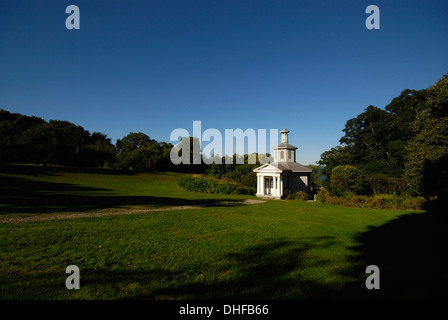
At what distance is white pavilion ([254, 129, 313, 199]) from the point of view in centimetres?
2306

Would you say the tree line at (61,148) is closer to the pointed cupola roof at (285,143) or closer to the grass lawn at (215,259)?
the pointed cupola roof at (285,143)

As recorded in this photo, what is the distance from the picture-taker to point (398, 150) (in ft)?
84.8

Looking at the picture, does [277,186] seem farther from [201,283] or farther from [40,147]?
[40,147]

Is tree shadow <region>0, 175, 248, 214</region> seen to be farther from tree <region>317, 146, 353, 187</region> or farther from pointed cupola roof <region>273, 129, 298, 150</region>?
tree <region>317, 146, 353, 187</region>

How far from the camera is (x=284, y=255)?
5934mm

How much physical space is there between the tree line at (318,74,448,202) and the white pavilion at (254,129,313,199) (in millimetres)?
3216

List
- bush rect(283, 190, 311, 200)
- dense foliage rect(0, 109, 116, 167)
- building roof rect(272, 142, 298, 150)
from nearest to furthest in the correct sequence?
1. bush rect(283, 190, 311, 200)
2. building roof rect(272, 142, 298, 150)
3. dense foliage rect(0, 109, 116, 167)

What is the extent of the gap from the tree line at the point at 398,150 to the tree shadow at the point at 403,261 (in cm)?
738

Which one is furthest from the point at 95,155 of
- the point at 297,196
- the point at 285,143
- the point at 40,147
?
the point at 297,196

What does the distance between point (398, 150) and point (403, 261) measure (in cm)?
2726

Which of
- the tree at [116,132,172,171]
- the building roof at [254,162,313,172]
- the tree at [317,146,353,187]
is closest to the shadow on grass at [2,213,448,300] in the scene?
the building roof at [254,162,313,172]

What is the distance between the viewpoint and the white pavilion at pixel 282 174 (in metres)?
23.1

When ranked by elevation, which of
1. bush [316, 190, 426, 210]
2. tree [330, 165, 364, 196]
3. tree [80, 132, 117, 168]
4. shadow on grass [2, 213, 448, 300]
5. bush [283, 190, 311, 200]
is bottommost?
bush [283, 190, 311, 200]

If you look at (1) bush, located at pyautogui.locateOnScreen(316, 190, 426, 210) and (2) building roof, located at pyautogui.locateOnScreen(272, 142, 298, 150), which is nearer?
(1) bush, located at pyautogui.locateOnScreen(316, 190, 426, 210)
